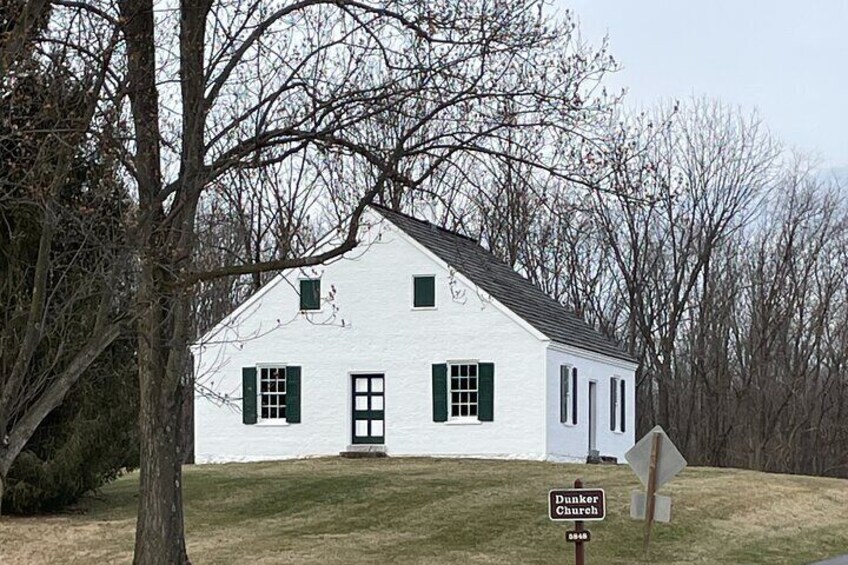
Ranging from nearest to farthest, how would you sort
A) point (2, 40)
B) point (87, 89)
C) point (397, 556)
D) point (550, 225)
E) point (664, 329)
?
point (2, 40) < point (87, 89) < point (397, 556) < point (550, 225) < point (664, 329)

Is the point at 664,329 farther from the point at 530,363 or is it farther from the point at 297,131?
the point at 297,131

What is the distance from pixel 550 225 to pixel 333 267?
635 inches

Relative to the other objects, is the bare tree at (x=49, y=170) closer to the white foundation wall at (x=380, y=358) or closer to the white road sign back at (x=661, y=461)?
the white road sign back at (x=661, y=461)

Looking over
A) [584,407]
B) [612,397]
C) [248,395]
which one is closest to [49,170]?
[248,395]

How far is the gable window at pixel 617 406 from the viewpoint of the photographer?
41438 mm

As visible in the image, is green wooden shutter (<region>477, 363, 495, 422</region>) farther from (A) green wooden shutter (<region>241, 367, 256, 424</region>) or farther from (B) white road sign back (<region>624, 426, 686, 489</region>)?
(B) white road sign back (<region>624, 426, 686, 489</region>)

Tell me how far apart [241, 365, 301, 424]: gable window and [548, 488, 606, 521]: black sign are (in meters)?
23.2

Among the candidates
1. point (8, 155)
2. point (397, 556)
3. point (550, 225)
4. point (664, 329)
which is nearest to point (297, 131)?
point (8, 155)

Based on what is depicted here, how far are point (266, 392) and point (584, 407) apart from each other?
8.73 m

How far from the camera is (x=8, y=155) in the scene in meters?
19.0

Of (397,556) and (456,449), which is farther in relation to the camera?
(456,449)

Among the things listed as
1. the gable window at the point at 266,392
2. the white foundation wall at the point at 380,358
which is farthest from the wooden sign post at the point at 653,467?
the gable window at the point at 266,392

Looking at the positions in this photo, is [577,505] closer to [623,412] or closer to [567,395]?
[567,395]

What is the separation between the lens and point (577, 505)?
48.5 ft
